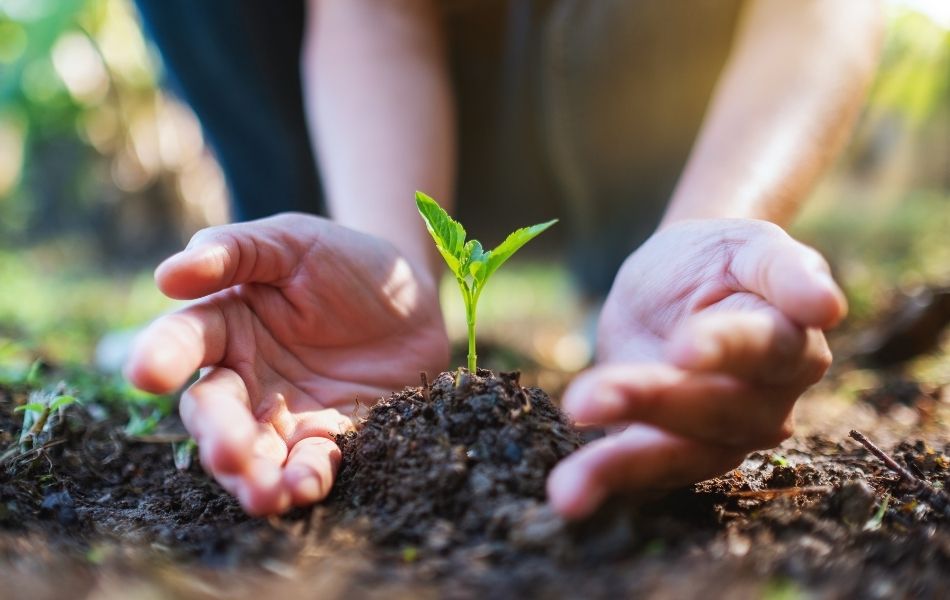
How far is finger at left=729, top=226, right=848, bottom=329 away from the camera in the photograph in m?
1.17

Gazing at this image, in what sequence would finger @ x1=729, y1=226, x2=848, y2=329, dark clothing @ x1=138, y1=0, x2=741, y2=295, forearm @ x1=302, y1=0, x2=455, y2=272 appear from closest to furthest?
finger @ x1=729, y1=226, x2=848, y2=329 → forearm @ x1=302, y1=0, x2=455, y2=272 → dark clothing @ x1=138, y1=0, x2=741, y2=295

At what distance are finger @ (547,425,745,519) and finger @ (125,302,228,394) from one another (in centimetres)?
70

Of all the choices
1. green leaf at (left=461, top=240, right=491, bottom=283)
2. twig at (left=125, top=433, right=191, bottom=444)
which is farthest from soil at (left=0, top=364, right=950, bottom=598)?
twig at (left=125, top=433, right=191, bottom=444)

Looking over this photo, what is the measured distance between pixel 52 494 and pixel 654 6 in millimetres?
3063

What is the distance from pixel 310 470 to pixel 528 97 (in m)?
3.21

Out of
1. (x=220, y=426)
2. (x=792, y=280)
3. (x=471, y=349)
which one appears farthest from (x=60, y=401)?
(x=792, y=280)

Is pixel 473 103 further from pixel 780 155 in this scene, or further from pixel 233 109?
pixel 780 155

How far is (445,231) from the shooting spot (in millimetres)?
1578

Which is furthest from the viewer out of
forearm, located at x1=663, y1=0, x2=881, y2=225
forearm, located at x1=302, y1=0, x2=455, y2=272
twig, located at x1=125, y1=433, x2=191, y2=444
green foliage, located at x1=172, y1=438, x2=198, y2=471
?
forearm, located at x1=302, y1=0, x2=455, y2=272

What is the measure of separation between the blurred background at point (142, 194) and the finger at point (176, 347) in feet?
4.47

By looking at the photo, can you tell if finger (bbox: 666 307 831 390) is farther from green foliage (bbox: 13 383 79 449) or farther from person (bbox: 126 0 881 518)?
green foliage (bbox: 13 383 79 449)

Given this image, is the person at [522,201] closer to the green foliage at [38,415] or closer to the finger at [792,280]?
the finger at [792,280]

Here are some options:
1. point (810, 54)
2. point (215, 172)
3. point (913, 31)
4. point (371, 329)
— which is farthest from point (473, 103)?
point (215, 172)

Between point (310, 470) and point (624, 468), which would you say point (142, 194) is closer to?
point (310, 470)
